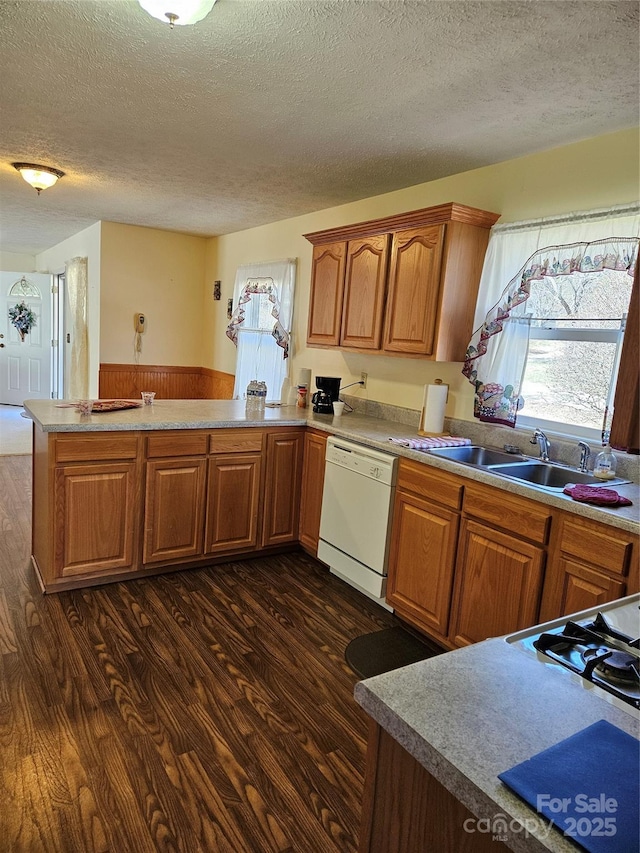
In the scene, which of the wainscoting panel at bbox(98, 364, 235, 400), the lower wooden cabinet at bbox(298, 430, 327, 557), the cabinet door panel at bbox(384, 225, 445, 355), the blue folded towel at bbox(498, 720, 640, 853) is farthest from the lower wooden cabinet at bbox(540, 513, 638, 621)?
the wainscoting panel at bbox(98, 364, 235, 400)

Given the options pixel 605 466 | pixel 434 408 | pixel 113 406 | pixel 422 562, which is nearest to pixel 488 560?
pixel 422 562

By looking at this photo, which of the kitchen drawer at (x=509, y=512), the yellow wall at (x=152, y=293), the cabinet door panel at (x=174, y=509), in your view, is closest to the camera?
the kitchen drawer at (x=509, y=512)

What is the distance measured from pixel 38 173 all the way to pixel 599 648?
417cm

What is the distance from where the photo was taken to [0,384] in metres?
8.40

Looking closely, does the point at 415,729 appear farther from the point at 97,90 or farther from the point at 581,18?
the point at 97,90

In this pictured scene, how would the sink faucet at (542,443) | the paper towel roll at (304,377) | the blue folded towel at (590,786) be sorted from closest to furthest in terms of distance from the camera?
the blue folded towel at (590,786) → the sink faucet at (542,443) → the paper towel roll at (304,377)

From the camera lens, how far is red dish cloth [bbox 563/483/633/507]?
199 cm

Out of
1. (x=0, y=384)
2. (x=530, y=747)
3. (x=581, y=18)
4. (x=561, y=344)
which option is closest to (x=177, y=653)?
(x=530, y=747)

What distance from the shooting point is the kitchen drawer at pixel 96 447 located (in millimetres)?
2777

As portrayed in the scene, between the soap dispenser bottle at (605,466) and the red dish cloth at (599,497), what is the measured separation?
34cm

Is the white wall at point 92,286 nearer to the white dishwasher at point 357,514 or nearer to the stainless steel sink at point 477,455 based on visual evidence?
the white dishwasher at point 357,514

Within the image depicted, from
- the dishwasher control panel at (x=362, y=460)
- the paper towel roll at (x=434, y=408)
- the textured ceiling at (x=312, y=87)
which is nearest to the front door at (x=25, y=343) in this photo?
the textured ceiling at (x=312, y=87)

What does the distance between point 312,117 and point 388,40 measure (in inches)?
29.6

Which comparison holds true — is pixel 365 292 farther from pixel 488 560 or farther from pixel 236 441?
pixel 488 560
